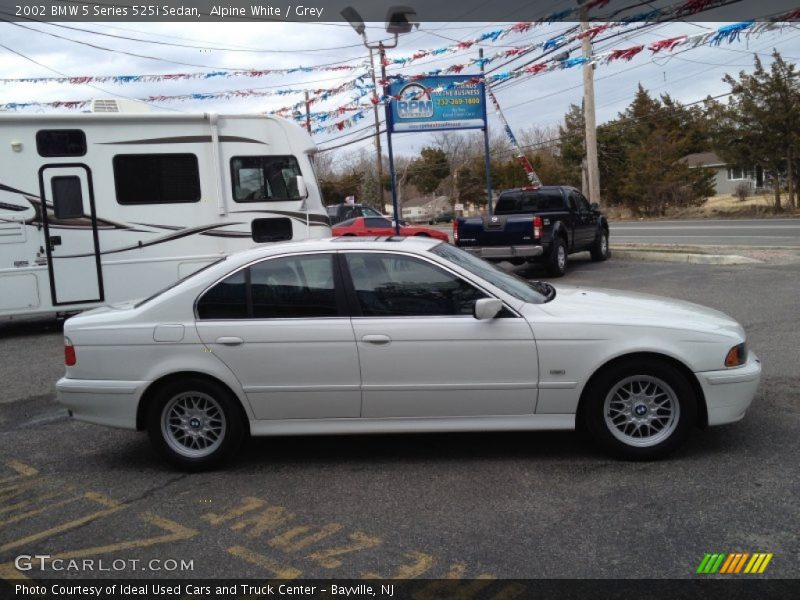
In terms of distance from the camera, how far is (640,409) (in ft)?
15.9

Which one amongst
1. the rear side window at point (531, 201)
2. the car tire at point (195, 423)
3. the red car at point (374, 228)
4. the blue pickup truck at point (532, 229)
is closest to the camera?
the car tire at point (195, 423)

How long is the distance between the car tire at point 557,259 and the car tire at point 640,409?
35.2ft

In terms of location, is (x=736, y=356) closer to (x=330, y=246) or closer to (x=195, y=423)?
(x=330, y=246)

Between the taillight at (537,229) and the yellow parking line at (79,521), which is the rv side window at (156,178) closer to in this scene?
the taillight at (537,229)

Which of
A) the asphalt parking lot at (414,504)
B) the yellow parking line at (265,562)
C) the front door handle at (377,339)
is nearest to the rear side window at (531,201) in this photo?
the asphalt parking lot at (414,504)

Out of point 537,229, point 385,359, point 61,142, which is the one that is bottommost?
point 385,359

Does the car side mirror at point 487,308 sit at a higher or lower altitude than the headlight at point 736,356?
higher

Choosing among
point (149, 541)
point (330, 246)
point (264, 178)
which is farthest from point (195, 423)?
point (264, 178)

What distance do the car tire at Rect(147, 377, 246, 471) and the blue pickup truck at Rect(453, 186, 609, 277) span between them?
34.0ft

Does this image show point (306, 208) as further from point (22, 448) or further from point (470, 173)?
point (470, 173)

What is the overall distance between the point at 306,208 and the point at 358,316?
279 inches

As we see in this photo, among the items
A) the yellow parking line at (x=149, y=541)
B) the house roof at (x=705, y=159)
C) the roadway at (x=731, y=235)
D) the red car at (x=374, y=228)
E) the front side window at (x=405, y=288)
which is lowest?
the yellow parking line at (x=149, y=541)

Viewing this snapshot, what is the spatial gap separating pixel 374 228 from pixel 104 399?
19.0 metres

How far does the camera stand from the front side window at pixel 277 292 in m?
5.04
